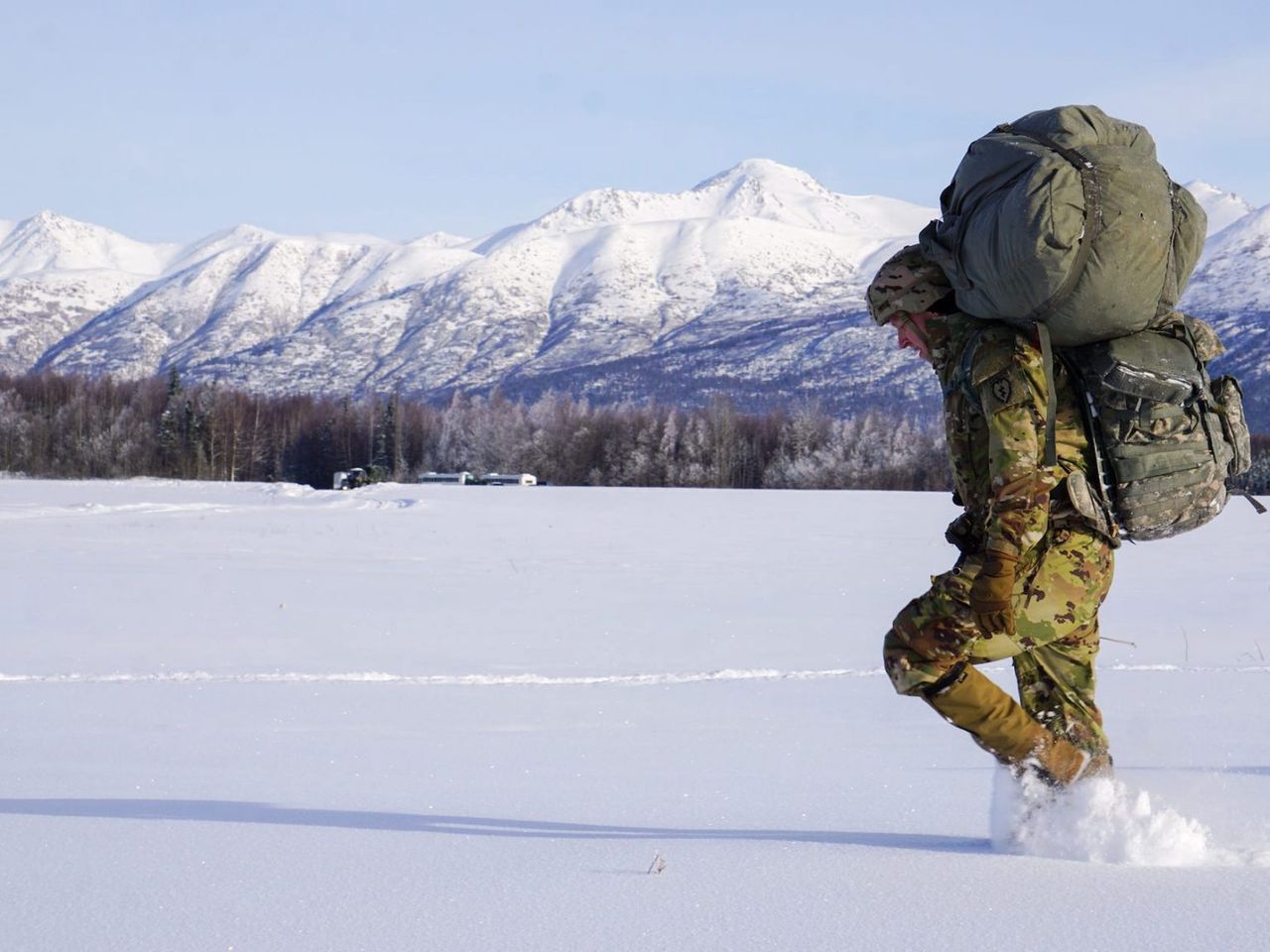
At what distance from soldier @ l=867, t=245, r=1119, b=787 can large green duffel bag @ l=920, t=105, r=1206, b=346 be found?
146mm

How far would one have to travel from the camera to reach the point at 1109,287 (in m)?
3.01

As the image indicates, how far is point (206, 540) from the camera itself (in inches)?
741

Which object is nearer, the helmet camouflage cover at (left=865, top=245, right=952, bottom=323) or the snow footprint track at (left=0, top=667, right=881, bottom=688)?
the helmet camouflage cover at (left=865, top=245, right=952, bottom=323)

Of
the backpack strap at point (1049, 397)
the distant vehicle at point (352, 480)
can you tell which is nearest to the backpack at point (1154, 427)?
the backpack strap at point (1049, 397)

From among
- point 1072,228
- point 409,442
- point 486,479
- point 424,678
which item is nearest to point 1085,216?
point 1072,228

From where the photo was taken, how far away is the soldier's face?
3.38 m

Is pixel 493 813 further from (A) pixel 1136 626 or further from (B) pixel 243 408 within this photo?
(B) pixel 243 408

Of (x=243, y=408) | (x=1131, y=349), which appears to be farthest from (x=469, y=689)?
(x=243, y=408)

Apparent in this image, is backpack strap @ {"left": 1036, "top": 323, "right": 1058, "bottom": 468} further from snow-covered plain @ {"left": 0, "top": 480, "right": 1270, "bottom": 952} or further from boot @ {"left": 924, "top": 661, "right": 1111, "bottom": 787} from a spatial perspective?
snow-covered plain @ {"left": 0, "top": 480, "right": 1270, "bottom": 952}

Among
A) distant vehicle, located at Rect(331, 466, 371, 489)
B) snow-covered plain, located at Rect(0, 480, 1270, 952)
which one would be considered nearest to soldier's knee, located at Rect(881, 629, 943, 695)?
snow-covered plain, located at Rect(0, 480, 1270, 952)

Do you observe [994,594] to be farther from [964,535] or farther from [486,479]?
[486,479]

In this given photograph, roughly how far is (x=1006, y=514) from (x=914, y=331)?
61cm

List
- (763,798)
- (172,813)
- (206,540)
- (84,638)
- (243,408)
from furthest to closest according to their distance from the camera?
1. (243,408)
2. (206,540)
3. (84,638)
4. (763,798)
5. (172,813)

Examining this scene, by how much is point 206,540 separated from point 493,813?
16079 mm
